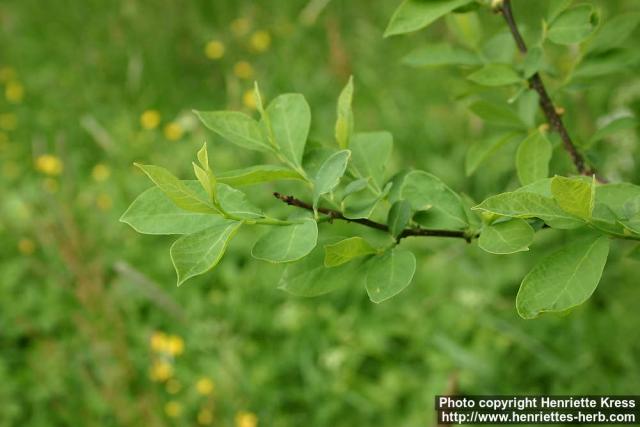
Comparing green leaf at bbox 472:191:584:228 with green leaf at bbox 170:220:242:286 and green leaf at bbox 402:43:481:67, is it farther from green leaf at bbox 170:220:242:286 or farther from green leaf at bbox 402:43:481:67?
green leaf at bbox 402:43:481:67

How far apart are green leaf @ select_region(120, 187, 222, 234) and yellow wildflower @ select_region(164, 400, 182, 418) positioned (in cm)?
171

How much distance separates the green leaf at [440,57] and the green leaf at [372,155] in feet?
0.68

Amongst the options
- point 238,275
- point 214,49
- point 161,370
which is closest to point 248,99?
point 214,49

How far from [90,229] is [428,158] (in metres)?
1.37

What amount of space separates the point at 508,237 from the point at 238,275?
209 cm

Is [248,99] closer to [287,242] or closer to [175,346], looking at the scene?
[175,346]

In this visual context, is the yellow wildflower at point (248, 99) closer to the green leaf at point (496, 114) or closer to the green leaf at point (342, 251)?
the green leaf at point (496, 114)

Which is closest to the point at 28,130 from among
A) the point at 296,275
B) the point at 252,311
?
the point at 252,311

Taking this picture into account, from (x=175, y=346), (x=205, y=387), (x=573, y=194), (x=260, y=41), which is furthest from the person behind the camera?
(x=260, y=41)

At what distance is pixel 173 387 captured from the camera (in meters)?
2.46

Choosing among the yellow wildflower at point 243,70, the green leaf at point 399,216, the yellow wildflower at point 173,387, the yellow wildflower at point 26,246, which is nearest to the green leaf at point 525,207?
the green leaf at point 399,216

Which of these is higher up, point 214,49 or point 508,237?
point 508,237

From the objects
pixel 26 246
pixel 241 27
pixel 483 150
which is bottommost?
pixel 26 246

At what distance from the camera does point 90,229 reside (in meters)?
3.02
